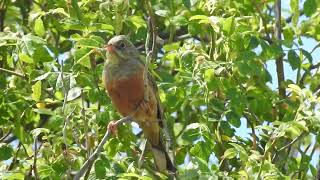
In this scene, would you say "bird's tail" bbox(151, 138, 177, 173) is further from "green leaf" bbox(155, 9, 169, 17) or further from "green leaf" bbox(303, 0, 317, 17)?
"green leaf" bbox(303, 0, 317, 17)

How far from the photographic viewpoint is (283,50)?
23.0 feet

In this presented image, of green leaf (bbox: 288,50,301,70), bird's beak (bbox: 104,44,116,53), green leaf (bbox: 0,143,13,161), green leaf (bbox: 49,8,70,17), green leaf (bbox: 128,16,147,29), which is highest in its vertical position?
green leaf (bbox: 49,8,70,17)

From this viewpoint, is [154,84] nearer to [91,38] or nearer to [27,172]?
[91,38]

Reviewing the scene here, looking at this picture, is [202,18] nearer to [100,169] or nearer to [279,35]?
[279,35]

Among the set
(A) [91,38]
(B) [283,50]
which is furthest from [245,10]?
(A) [91,38]

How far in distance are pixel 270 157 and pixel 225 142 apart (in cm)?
66

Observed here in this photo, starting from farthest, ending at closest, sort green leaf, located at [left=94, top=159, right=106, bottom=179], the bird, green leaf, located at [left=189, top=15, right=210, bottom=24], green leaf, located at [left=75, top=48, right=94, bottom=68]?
the bird, green leaf, located at [left=189, top=15, right=210, bottom=24], green leaf, located at [left=75, top=48, right=94, bottom=68], green leaf, located at [left=94, top=159, right=106, bottom=179]

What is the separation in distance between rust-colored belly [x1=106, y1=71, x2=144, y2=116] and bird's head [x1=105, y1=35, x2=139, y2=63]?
A: 22 cm

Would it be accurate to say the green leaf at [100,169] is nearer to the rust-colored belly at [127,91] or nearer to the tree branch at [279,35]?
the rust-colored belly at [127,91]

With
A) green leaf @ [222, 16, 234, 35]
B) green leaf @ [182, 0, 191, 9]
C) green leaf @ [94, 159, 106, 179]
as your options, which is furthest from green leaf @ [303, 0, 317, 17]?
green leaf @ [94, 159, 106, 179]

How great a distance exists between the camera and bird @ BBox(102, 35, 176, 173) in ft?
22.8

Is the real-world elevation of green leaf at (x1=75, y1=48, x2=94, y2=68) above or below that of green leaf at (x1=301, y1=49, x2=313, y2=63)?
above

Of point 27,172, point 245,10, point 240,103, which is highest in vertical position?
point 245,10

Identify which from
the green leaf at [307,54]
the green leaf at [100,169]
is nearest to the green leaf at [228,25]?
the green leaf at [307,54]
